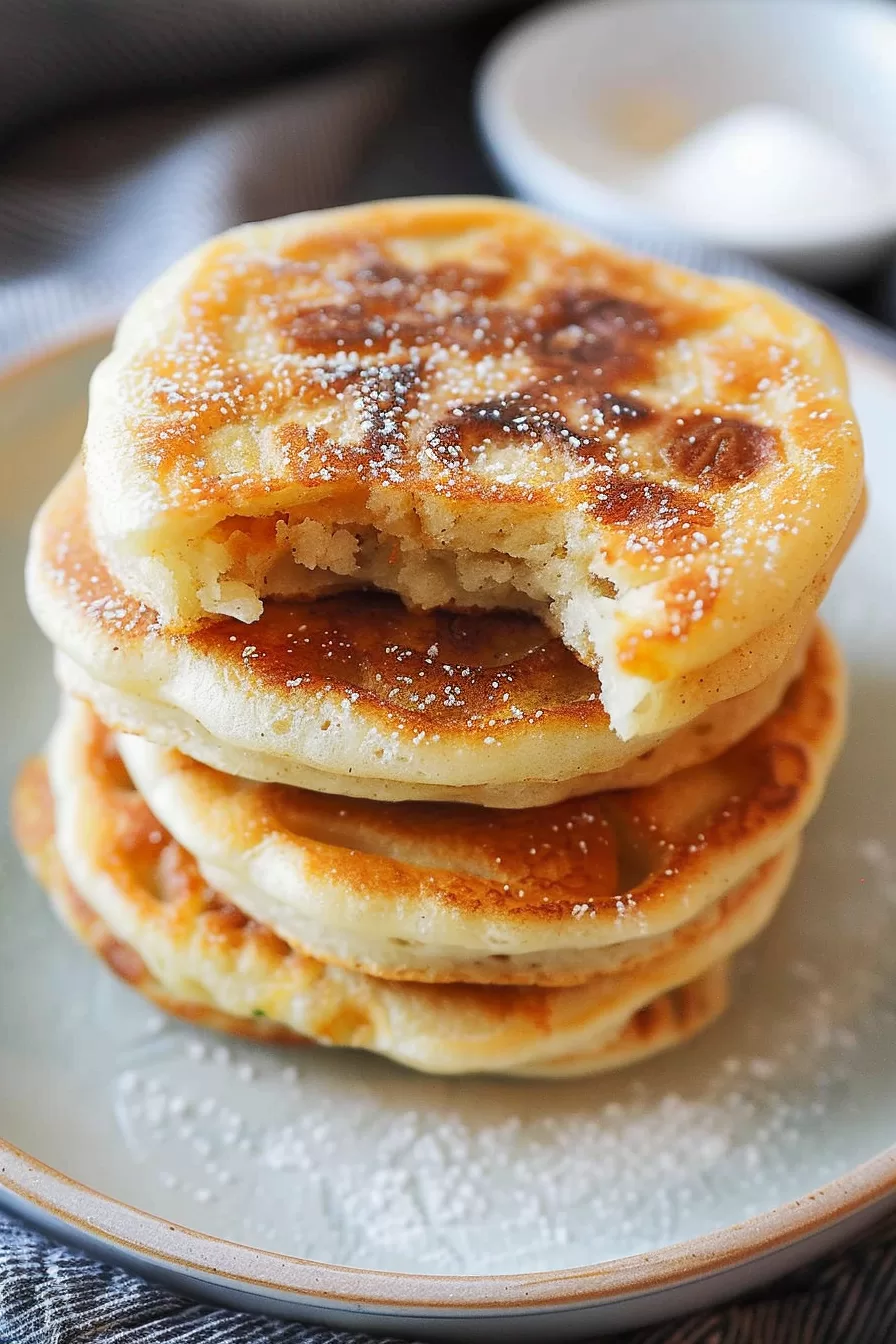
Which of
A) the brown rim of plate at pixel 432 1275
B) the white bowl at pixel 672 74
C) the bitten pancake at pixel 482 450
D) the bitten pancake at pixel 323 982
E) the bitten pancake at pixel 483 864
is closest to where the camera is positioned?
the brown rim of plate at pixel 432 1275

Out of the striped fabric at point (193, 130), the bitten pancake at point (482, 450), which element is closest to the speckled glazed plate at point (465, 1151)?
the bitten pancake at point (482, 450)

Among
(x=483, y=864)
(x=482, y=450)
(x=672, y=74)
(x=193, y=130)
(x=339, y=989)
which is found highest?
(x=482, y=450)

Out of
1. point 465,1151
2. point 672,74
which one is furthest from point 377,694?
point 672,74

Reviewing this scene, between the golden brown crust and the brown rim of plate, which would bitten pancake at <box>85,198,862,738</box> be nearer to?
the golden brown crust

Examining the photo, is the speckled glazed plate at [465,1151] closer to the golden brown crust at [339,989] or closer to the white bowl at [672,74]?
the golden brown crust at [339,989]

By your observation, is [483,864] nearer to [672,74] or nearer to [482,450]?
[482,450]
